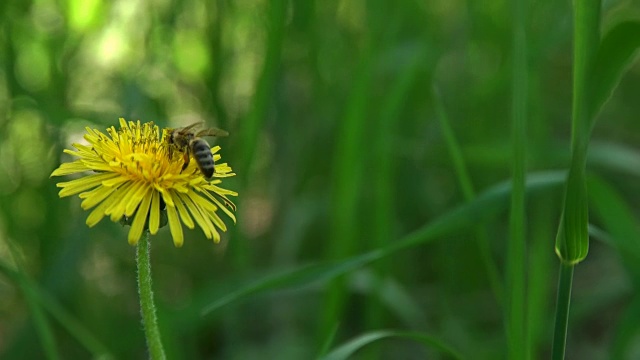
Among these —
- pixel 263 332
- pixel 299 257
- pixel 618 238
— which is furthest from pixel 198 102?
pixel 618 238

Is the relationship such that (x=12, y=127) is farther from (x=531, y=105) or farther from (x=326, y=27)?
(x=531, y=105)

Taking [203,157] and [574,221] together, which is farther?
[203,157]

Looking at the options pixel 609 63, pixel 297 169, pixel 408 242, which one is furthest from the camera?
pixel 297 169

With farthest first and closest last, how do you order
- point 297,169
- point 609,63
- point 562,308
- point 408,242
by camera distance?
point 297,169 → point 408,242 → point 562,308 → point 609,63

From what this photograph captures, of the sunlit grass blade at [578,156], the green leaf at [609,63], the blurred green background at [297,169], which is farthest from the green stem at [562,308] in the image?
the blurred green background at [297,169]

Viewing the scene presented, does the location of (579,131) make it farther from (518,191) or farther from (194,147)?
(194,147)

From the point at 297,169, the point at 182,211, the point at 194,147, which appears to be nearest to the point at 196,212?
the point at 182,211

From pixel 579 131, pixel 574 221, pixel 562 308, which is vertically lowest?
pixel 562 308

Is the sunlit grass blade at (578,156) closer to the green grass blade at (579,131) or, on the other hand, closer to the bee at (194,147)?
the green grass blade at (579,131)
